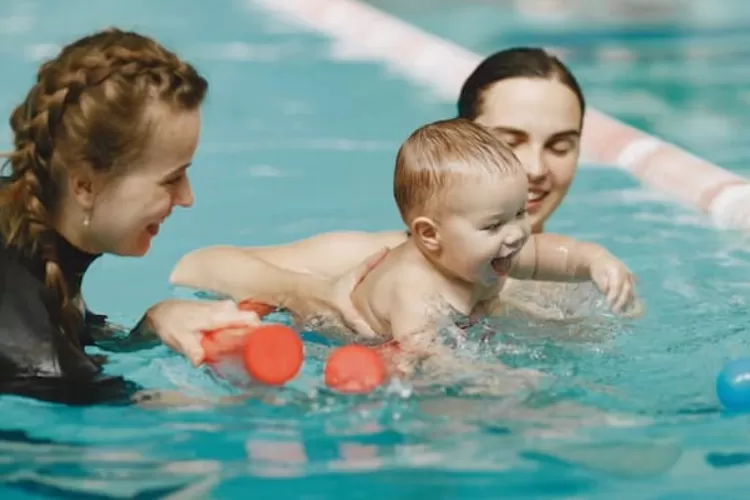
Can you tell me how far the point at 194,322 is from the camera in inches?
108

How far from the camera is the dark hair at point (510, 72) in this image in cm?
352

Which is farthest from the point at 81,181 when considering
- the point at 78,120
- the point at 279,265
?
the point at 279,265

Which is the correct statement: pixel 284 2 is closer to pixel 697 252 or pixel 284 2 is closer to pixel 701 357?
pixel 697 252

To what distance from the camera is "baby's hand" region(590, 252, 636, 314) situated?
3275mm

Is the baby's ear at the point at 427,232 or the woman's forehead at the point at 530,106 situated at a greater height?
the woman's forehead at the point at 530,106

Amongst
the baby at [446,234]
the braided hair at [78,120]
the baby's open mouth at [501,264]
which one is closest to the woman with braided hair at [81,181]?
the braided hair at [78,120]

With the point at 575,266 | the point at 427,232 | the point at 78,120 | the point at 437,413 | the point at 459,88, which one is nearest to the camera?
the point at 78,120

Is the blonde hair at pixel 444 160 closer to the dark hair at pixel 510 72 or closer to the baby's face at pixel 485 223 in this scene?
the baby's face at pixel 485 223

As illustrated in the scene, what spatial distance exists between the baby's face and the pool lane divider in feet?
5.99

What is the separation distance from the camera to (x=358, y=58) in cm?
811

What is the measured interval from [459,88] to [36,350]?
4645 mm

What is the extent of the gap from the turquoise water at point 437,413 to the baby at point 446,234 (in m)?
0.16

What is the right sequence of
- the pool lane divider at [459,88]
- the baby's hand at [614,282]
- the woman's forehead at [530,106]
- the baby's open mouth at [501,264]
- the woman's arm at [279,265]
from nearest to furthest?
1. the baby's open mouth at [501,264]
2. the baby's hand at [614,282]
3. the woman's forehead at [530,106]
4. the woman's arm at [279,265]
5. the pool lane divider at [459,88]

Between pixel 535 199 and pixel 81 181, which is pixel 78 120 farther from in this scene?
pixel 535 199
